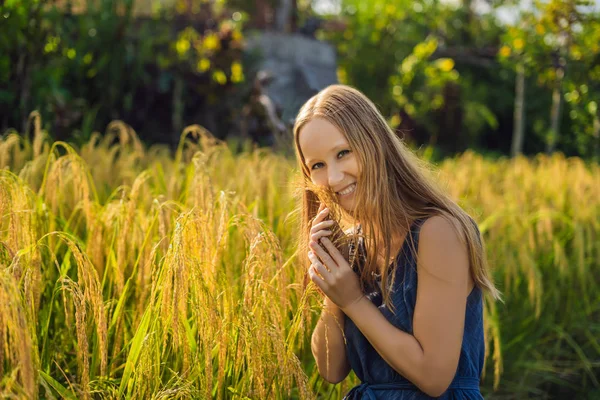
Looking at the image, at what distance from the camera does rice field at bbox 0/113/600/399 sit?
1.56m

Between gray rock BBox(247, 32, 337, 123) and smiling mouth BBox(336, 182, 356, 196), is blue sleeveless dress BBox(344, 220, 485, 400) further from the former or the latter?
gray rock BBox(247, 32, 337, 123)

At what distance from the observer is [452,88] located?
40.8 feet

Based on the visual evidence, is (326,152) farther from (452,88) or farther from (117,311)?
(452,88)

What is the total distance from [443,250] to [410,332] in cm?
22

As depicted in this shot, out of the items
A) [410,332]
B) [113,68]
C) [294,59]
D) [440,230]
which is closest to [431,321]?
[410,332]

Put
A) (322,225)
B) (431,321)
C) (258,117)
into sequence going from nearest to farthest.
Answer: (431,321) < (322,225) < (258,117)

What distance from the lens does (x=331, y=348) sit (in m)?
1.89

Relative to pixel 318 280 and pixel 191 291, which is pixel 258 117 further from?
pixel 318 280

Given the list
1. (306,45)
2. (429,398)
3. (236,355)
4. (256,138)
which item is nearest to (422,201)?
(429,398)

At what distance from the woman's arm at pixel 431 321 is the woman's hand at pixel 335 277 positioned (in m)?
0.02

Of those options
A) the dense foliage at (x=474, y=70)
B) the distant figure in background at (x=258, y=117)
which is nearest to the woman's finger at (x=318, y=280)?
the distant figure in background at (x=258, y=117)

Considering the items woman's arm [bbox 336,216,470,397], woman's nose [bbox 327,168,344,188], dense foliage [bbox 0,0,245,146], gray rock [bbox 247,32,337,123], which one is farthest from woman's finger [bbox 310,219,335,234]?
gray rock [bbox 247,32,337,123]

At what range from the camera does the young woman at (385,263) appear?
5.42ft

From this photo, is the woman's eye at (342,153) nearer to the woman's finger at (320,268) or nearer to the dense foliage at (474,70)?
the woman's finger at (320,268)
